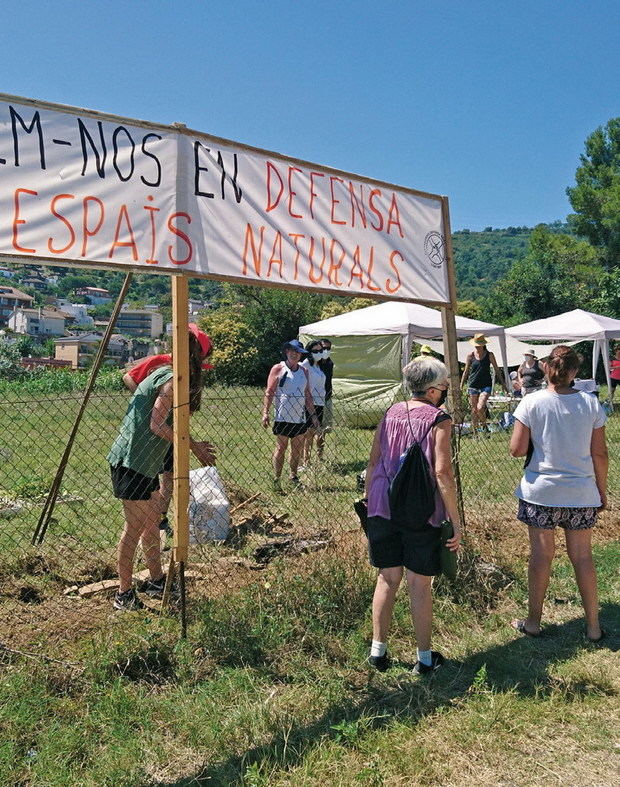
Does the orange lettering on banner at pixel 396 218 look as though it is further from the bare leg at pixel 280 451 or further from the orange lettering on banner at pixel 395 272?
the bare leg at pixel 280 451

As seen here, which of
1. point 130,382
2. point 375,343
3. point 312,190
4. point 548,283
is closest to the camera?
point 312,190

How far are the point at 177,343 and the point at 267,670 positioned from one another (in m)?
1.71

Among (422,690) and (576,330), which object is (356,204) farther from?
(576,330)

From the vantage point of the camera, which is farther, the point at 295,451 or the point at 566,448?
the point at 295,451

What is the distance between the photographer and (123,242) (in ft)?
11.0

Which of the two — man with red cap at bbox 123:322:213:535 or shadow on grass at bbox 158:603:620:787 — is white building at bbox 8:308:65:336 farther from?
shadow on grass at bbox 158:603:620:787

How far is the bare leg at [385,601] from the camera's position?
11.5 feet

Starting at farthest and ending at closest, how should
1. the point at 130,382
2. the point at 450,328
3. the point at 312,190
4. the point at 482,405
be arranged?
the point at 482,405 → the point at 130,382 → the point at 450,328 → the point at 312,190

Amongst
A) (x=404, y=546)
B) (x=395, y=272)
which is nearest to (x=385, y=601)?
(x=404, y=546)

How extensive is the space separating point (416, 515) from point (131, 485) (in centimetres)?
169

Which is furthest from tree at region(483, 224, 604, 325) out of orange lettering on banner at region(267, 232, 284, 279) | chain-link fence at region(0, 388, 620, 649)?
orange lettering on banner at region(267, 232, 284, 279)

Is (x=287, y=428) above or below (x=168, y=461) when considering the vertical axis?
above

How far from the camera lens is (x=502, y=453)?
994 cm

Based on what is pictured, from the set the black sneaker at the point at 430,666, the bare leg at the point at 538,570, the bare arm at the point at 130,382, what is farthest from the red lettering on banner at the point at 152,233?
the bare leg at the point at 538,570
